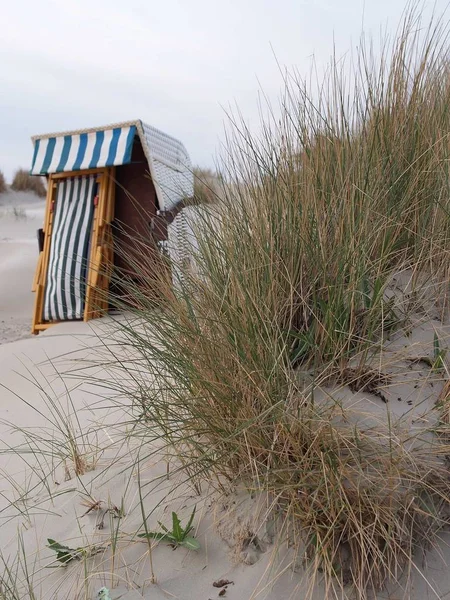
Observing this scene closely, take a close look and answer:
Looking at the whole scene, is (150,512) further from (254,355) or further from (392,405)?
(392,405)

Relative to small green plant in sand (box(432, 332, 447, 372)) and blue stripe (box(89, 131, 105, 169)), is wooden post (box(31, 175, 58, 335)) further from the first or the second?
small green plant in sand (box(432, 332, 447, 372))

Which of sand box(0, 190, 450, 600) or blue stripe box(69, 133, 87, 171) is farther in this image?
blue stripe box(69, 133, 87, 171)

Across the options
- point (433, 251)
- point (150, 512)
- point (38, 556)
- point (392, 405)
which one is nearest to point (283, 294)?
point (392, 405)

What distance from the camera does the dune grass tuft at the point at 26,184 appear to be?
591 inches

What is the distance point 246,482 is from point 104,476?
0.55 meters

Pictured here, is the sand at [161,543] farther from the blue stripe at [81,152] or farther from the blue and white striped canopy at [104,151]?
the blue stripe at [81,152]

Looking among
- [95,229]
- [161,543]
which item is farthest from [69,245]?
[161,543]

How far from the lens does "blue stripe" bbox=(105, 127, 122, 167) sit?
16.8ft

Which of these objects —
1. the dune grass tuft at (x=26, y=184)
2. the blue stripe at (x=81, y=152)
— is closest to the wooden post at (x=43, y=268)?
the blue stripe at (x=81, y=152)

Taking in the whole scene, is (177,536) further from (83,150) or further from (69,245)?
(83,150)

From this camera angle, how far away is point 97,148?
5.24 metres

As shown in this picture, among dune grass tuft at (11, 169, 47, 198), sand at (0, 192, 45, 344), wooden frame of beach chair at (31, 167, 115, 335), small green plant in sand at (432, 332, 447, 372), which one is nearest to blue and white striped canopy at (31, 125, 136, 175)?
wooden frame of beach chair at (31, 167, 115, 335)

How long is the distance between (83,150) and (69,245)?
84cm

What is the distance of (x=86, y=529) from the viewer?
161 cm
